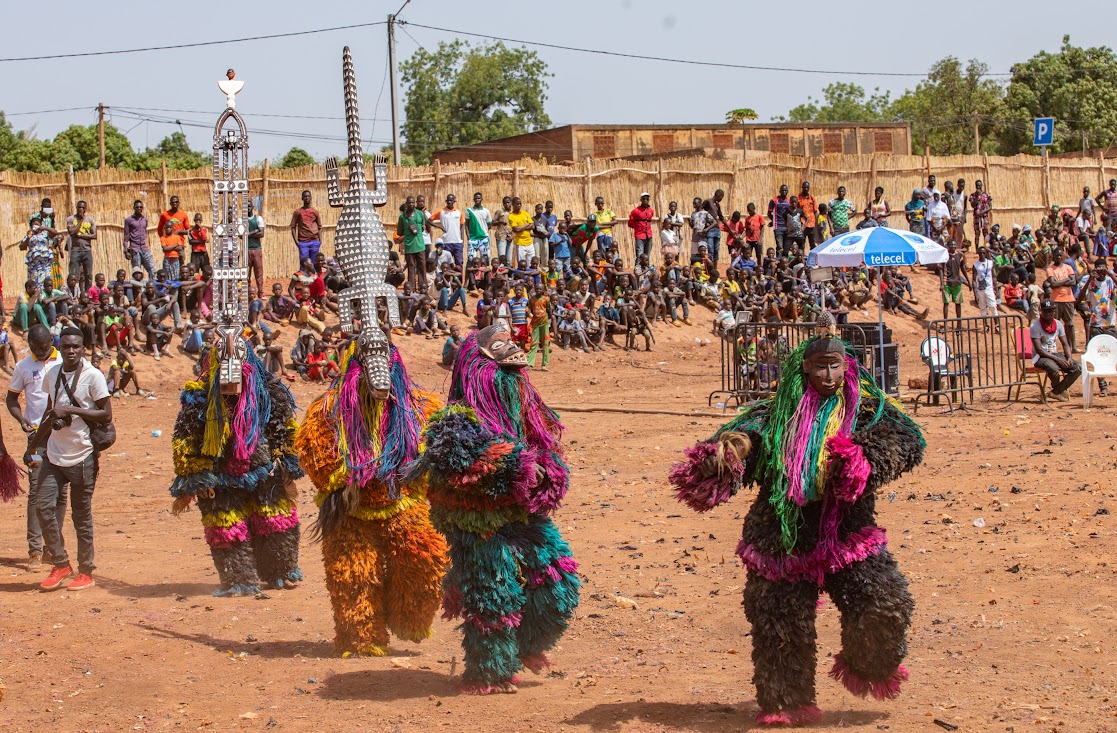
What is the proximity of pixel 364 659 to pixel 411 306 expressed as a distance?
16.1 metres

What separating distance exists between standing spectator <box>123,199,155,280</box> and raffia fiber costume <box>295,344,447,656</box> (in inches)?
618

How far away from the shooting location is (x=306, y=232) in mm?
24109

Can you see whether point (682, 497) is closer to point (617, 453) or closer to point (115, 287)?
point (617, 453)

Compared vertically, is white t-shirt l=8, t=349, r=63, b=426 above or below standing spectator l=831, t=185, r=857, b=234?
below

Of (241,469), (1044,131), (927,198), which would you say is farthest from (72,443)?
(1044,131)

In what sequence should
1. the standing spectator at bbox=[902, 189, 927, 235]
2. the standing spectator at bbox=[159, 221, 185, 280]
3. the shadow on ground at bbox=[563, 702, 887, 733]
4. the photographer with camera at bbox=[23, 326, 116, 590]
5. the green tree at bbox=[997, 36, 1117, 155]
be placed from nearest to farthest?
the shadow on ground at bbox=[563, 702, 887, 733] → the photographer with camera at bbox=[23, 326, 116, 590] → the standing spectator at bbox=[159, 221, 185, 280] → the standing spectator at bbox=[902, 189, 927, 235] → the green tree at bbox=[997, 36, 1117, 155]

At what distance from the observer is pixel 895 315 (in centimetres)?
2975

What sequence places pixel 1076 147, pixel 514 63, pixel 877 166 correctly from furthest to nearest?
pixel 514 63
pixel 1076 147
pixel 877 166

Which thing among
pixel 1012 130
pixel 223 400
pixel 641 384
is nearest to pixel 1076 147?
pixel 1012 130

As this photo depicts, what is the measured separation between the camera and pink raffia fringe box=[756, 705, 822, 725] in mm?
6016

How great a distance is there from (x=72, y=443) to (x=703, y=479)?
18.2ft

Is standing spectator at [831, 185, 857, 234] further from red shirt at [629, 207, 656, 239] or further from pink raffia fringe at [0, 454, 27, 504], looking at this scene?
pink raffia fringe at [0, 454, 27, 504]

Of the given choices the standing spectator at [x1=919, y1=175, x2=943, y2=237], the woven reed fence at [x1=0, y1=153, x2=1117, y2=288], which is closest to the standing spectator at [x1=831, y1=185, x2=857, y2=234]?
the standing spectator at [x1=919, y1=175, x2=943, y2=237]

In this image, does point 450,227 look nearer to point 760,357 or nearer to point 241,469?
point 760,357
